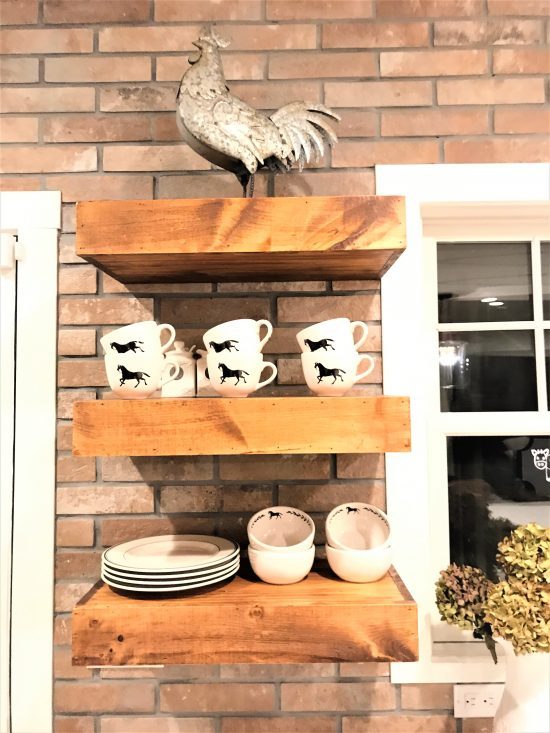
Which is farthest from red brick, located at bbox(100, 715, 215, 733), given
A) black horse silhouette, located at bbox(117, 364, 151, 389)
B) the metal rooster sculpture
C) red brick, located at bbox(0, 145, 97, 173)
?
red brick, located at bbox(0, 145, 97, 173)

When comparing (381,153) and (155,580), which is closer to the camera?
(155,580)

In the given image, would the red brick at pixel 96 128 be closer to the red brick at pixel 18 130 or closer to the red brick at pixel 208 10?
the red brick at pixel 18 130

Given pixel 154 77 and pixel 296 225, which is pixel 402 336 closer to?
pixel 296 225

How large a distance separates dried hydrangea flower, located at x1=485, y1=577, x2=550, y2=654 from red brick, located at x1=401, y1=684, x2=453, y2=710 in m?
0.30

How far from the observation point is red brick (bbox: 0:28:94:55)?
1396 mm

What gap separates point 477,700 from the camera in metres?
1.31

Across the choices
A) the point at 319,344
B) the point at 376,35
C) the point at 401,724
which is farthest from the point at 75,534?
the point at 376,35

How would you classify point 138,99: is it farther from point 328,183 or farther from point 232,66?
point 328,183

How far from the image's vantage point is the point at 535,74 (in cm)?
138

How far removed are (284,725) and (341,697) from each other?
5.8 inches

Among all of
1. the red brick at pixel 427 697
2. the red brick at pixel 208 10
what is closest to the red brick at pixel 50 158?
the red brick at pixel 208 10

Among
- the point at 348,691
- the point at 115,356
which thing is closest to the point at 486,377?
the point at 348,691

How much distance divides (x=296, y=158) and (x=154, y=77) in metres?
0.47

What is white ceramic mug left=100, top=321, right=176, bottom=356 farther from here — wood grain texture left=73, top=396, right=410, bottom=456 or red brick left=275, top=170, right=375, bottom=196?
red brick left=275, top=170, right=375, bottom=196
